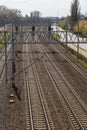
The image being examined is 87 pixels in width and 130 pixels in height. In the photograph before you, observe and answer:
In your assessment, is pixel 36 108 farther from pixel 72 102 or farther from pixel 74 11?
pixel 74 11

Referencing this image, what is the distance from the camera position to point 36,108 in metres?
18.0

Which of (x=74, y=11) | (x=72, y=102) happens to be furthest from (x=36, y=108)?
(x=74, y=11)

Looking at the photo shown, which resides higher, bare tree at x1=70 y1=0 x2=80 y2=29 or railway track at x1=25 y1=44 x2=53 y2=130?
bare tree at x1=70 y1=0 x2=80 y2=29

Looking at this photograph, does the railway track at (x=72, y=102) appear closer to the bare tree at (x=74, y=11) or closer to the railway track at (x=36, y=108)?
the railway track at (x=36, y=108)

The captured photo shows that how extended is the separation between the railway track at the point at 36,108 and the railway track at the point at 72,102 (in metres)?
1.21

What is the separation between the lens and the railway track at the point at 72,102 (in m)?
15.7

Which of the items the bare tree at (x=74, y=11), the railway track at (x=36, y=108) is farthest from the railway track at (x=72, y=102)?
the bare tree at (x=74, y=11)

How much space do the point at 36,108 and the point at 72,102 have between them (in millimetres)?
2309

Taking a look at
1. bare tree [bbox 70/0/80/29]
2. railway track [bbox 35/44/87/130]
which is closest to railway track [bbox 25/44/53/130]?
railway track [bbox 35/44/87/130]

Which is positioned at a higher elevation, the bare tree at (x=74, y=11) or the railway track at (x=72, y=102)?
the bare tree at (x=74, y=11)

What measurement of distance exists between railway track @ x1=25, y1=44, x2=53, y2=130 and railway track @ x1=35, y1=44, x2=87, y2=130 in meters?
1.21

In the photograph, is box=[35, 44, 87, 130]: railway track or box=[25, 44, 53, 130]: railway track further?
box=[35, 44, 87, 130]: railway track

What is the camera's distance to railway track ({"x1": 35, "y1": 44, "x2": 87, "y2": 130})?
1573 cm

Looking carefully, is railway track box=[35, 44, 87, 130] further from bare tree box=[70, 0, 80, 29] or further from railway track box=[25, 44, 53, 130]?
bare tree box=[70, 0, 80, 29]
